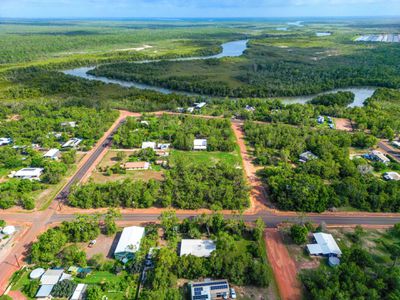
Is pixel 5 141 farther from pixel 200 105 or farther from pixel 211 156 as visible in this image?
pixel 200 105

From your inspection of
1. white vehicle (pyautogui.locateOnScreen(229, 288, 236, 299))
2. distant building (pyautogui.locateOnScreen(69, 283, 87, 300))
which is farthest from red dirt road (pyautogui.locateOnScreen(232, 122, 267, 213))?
distant building (pyautogui.locateOnScreen(69, 283, 87, 300))

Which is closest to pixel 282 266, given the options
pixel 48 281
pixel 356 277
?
pixel 356 277

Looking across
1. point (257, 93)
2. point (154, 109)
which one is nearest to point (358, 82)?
point (257, 93)

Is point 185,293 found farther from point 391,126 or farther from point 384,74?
point 384,74

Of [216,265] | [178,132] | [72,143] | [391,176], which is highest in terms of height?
[178,132]

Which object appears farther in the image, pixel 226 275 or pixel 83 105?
pixel 83 105

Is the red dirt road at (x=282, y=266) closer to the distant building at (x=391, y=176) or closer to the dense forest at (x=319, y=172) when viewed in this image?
the dense forest at (x=319, y=172)

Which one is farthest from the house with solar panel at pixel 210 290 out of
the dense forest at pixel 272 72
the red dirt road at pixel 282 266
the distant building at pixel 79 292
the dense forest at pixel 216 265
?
the dense forest at pixel 272 72

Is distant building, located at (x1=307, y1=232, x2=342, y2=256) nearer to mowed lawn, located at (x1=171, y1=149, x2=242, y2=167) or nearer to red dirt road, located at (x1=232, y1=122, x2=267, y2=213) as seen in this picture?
red dirt road, located at (x1=232, y1=122, x2=267, y2=213)
